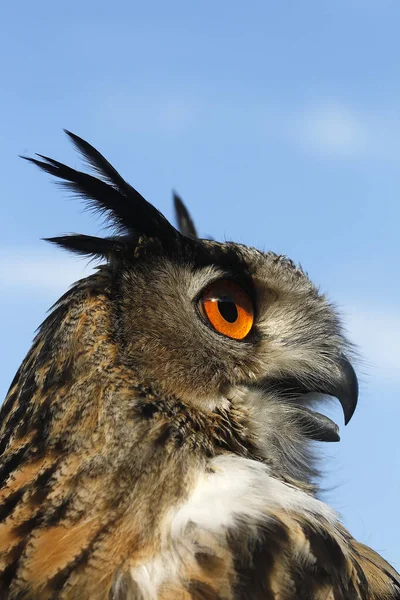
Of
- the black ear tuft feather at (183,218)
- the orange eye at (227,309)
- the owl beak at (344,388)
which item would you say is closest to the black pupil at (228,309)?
the orange eye at (227,309)

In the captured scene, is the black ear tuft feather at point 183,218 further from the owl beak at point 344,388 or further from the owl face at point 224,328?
the owl beak at point 344,388

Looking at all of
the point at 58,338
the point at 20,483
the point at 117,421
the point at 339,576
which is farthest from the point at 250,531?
the point at 58,338

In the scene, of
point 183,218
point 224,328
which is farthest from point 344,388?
point 183,218

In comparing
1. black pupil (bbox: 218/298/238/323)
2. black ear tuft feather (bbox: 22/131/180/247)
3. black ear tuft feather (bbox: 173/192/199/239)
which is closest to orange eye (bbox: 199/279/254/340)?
black pupil (bbox: 218/298/238/323)

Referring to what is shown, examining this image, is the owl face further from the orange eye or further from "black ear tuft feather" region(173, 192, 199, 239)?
"black ear tuft feather" region(173, 192, 199, 239)

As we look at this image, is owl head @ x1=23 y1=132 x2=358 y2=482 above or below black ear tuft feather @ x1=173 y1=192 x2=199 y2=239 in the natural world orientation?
below

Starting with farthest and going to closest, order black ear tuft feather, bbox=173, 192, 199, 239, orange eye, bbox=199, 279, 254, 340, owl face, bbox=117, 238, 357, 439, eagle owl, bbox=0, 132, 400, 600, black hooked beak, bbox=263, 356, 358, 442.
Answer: black ear tuft feather, bbox=173, 192, 199, 239 → black hooked beak, bbox=263, 356, 358, 442 → orange eye, bbox=199, 279, 254, 340 → owl face, bbox=117, 238, 357, 439 → eagle owl, bbox=0, 132, 400, 600

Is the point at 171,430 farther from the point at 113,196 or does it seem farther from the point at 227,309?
the point at 113,196
